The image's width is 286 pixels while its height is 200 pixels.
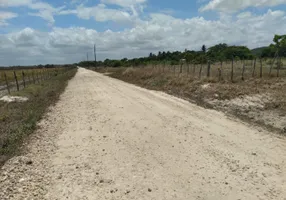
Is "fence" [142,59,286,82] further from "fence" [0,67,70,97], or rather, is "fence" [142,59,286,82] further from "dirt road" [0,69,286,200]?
"fence" [0,67,70,97]

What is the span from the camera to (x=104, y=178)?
15.9 ft

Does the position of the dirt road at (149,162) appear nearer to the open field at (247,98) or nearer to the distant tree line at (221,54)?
the open field at (247,98)

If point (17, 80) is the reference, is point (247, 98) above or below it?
above

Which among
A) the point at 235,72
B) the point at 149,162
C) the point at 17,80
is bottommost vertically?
the point at 17,80

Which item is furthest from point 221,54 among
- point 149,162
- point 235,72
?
point 149,162

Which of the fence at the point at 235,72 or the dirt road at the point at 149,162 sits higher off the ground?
the fence at the point at 235,72

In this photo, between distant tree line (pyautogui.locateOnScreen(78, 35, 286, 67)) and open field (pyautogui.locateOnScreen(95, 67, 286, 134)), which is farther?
distant tree line (pyautogui.locateOnScreen(78, 35, 286, 67))

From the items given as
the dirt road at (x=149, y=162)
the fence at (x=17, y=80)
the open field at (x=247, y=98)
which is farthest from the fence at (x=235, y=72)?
the fence at (x=17, y=80)

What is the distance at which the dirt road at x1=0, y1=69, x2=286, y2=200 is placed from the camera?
14.3 ft

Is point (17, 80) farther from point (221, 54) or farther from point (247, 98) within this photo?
point (221, 54)

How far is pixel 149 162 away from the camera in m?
5.48

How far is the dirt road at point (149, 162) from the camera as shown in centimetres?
435

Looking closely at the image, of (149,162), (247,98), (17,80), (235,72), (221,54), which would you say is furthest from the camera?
(221,54)

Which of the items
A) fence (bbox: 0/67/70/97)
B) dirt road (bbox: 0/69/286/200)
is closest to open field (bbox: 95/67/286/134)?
dirt road (bbox: 0/69/286/200)
